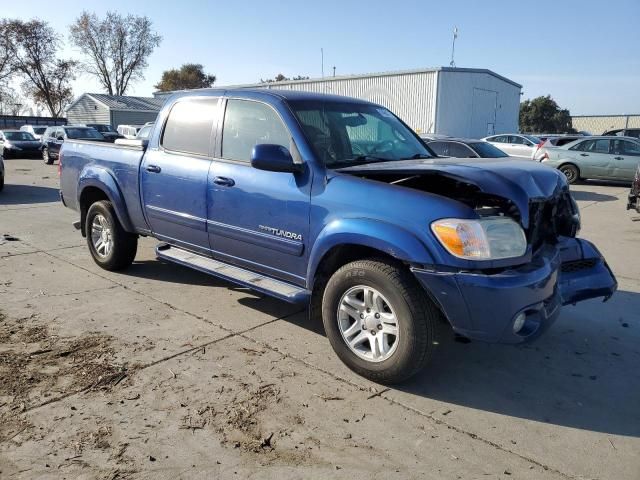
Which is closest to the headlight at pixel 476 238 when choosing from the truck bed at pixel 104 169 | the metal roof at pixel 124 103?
the truck bed at pixel 104 169

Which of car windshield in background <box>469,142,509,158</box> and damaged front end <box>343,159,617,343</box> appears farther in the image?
car windshield in background <box>469,142,509,158</box>

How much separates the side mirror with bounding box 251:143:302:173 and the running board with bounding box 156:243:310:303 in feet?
3.01

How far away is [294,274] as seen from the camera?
13.0 ft

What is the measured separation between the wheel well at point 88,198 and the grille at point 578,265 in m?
4.78

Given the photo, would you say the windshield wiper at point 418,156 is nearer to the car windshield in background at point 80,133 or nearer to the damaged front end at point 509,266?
the damaged front end at point 509,266

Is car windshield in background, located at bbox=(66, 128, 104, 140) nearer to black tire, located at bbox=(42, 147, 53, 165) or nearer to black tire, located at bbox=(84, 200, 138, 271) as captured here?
black tire, located at bbox=(42, 147, 53, 165)

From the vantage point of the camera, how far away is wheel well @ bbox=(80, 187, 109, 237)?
5977 mm

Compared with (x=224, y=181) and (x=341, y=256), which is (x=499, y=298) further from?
(x=224, y=181)

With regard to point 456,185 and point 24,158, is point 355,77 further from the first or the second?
point 456,185

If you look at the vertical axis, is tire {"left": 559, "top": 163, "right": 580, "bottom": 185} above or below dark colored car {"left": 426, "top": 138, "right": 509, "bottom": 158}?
below

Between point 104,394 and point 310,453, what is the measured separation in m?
1.43

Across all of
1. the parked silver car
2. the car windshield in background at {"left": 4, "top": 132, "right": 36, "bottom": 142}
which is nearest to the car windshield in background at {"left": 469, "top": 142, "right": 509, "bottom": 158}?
the parked silver car

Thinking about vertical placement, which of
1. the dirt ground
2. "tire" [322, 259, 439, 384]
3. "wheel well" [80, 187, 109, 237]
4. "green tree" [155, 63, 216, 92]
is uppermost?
"green tree" [155, 63, 216, 92]

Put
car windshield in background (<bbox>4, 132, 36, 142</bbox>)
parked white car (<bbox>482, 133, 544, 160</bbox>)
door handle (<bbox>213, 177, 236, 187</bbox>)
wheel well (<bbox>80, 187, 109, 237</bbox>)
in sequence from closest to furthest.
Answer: door handle (<bbox>213, 177, 236, 187</bbox>)
wheel well (<bbox>80, 187, 109, 237</bbox>)
parked white car (<bbox>482, 133, 544, 160</bbox>)
car windshield in background (<bbox>4, 132, 36, 142</bbox>)
